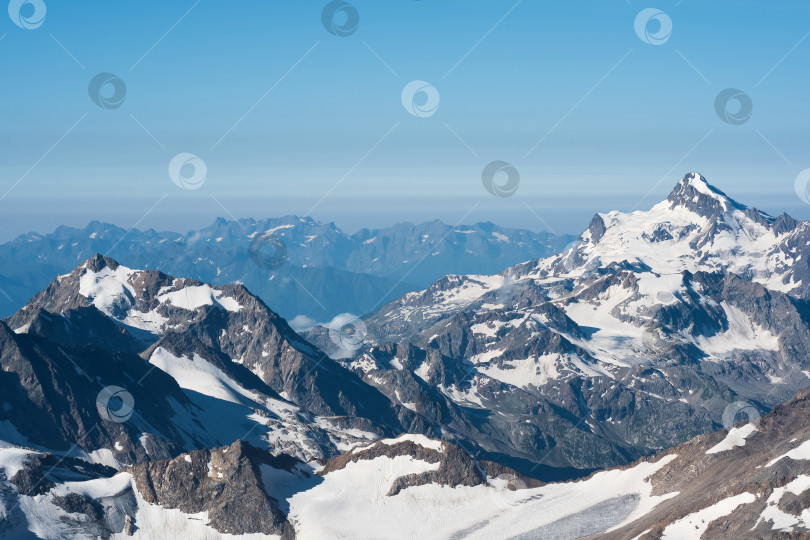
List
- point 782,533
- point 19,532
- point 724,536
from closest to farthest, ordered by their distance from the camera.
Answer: point 782,533 < point 724,536 < point 19,532

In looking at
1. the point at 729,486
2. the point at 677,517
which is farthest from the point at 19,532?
the point at 729,486

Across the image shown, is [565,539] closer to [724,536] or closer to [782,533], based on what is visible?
[724,536]

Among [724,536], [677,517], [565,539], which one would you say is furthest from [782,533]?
[565,539]

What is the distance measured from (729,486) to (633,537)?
75.9ft

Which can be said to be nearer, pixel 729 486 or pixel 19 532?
pixel 729 486

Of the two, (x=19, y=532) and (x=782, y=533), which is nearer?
(x=782, y=533)

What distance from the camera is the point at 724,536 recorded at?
168 meters

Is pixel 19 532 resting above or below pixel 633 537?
above

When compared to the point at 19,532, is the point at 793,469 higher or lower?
lower

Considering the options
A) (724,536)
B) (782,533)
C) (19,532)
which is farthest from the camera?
(19,532)

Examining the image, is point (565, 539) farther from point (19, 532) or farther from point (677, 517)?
point (19, 532)

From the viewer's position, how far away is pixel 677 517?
586 ft

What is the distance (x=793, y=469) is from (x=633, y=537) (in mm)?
34156

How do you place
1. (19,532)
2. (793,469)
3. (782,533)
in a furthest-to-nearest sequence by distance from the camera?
(19,532) → (793,469) → (782,533)
